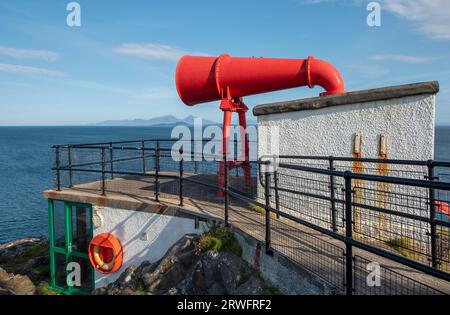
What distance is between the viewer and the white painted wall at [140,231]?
291 inches

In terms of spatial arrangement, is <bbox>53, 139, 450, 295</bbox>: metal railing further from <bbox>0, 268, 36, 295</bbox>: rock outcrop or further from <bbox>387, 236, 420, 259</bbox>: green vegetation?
<bbox>0, 268, 36, 295</bbox>: rock outcrop

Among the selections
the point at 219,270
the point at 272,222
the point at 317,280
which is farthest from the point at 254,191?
the point at 317,280

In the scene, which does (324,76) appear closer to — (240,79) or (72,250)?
(240,79)

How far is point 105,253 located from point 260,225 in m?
4.07

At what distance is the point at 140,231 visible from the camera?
7930mm

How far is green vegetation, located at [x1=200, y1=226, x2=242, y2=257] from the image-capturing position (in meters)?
5.83

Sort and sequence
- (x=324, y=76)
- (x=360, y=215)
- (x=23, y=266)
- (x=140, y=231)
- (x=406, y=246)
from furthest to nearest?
(x=23, y=266)
(x=140, y=231)
(x=324, y=76)
(x=360, y=215)
(x=406, y=246)

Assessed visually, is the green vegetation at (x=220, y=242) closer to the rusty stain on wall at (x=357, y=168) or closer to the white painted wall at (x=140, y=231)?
the white painted wall at (x=140, y=231)

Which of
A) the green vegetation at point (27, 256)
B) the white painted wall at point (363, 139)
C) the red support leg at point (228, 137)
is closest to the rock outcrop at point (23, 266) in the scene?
the green vegetation at point (27, 256)

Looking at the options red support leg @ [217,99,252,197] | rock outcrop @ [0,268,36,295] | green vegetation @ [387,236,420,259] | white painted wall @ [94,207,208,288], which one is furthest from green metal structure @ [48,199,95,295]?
green vegetation @ [387,236,420,259]

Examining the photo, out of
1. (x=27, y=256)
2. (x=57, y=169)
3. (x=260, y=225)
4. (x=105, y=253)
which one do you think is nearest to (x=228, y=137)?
(x=260, y=225)

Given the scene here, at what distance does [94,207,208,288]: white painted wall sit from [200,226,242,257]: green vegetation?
0.67 m

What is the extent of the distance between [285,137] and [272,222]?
75.2 inches
